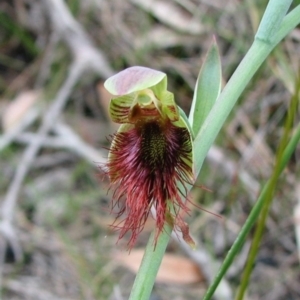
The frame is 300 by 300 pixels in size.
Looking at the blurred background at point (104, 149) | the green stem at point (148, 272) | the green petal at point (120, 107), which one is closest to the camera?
the green stem at point (148, 272)

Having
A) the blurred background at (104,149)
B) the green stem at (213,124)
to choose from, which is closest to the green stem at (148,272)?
the green stem at (213,124)

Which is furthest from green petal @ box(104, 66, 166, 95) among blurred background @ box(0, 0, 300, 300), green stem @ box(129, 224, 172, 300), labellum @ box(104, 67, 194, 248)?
blurred background @ box(0, 0, 300, 300)

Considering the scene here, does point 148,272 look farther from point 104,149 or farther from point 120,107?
point 104,149

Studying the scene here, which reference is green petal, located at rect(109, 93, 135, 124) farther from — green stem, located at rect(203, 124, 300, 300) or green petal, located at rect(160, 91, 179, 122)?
green stem, located at rect(203, 124, 300, 300)

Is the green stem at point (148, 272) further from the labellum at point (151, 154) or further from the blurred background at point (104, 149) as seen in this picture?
the blurred background at point (104, 149)

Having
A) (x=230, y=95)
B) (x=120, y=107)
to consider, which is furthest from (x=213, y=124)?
(x=120, y=107)

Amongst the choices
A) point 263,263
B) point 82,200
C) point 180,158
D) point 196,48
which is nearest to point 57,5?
point 196,48

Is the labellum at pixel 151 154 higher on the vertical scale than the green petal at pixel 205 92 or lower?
lower
